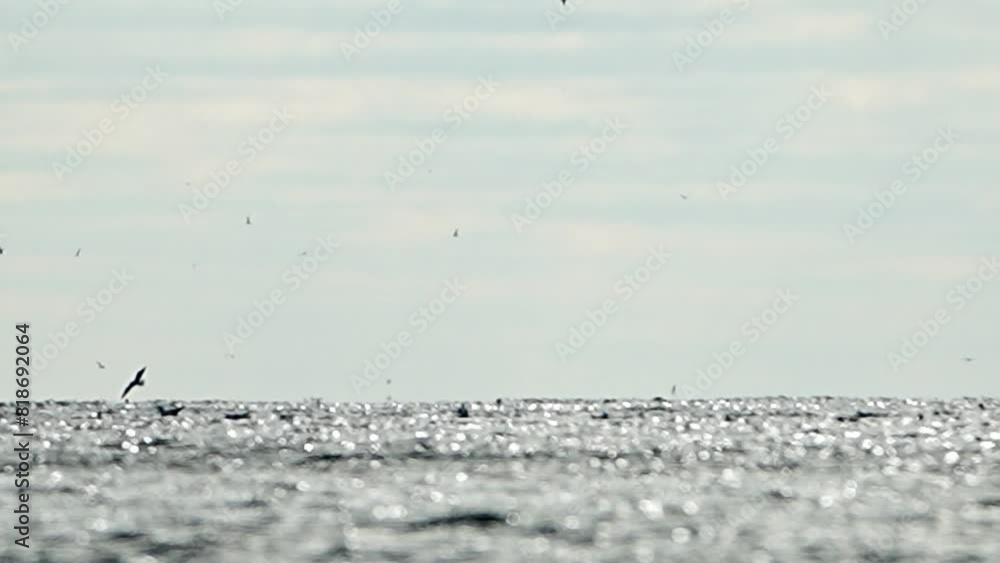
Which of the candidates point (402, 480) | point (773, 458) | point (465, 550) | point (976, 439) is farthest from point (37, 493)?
point (976, 439)

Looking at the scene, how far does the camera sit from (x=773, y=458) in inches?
4587

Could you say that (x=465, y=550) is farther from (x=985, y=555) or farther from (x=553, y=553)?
(x=985, y=555)

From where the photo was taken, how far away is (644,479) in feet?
323

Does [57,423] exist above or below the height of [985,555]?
above

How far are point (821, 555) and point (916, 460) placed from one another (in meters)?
53.1

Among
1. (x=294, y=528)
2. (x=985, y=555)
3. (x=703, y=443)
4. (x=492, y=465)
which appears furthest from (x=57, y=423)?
(x=985, y=555)

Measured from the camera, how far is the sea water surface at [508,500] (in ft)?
215

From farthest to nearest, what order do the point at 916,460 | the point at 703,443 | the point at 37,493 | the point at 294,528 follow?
the point at 703,443, the point at 916,460, the point at 37,493, the point at 294,528

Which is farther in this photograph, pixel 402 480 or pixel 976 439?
pixel 976 439

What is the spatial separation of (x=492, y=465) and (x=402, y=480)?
12489mm

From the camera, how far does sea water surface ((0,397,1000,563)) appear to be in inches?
2584

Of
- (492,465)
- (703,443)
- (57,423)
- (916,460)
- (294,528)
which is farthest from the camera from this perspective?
(57,423)

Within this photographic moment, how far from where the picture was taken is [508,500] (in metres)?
83.0

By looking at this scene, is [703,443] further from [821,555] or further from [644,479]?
[821,555]
